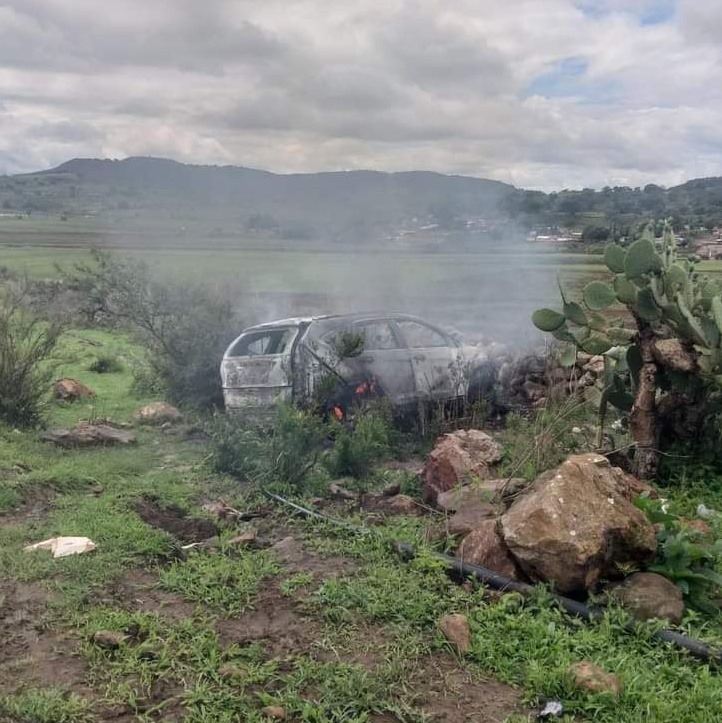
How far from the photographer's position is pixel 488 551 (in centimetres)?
457

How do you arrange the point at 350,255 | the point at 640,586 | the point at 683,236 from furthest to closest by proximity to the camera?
1. the point at 350,255
2. the point at 683,236
3. the point at 640,586

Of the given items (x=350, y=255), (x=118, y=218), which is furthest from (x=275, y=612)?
(x=118, y=218)

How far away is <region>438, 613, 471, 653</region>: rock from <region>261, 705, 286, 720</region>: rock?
980 millimetres

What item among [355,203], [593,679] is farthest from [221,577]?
[355,203]

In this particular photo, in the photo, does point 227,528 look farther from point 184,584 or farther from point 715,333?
point 715,333

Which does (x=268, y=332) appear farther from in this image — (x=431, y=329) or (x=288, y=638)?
(x=288, y=638)

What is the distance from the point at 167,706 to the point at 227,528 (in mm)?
2303

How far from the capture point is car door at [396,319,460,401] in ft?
28.1

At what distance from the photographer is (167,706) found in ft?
11.0

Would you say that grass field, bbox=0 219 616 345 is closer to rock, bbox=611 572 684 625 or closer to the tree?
the tree

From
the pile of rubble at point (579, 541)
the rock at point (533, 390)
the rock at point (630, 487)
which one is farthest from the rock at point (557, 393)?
the pile of rubble at point (579, 541)

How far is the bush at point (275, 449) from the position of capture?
21.2ft

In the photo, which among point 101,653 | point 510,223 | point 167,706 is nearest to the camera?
point 167,706

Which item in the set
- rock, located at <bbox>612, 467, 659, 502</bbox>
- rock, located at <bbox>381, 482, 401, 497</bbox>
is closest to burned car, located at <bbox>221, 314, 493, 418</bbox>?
rock, located at <bbox>381, 482, 401, 497</bbox>
